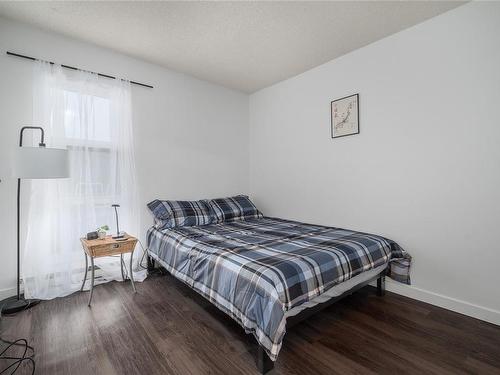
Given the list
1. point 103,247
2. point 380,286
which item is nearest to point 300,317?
point 380,286

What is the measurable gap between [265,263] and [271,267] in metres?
0.08

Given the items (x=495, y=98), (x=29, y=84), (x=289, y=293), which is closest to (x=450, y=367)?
(x=289, y=293)

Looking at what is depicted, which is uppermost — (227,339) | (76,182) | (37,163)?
(37,163)

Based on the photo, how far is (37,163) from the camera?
6.24 feet

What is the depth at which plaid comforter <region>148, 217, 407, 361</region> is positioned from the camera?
4.75 ft

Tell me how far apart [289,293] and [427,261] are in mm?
1600

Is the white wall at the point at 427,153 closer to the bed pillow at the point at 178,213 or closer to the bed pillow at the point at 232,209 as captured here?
the bed pillow at the point at 232,209

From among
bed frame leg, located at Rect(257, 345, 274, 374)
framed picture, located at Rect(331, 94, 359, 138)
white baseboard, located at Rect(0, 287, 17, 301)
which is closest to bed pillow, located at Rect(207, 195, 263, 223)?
framed picture, located at Rect(331, 94, 359, 138)

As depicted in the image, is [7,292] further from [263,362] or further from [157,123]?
[263,362]

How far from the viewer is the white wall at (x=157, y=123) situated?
87.9 inches

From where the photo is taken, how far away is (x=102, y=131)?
2.64 meters

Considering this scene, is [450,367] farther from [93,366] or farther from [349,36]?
[349,36]

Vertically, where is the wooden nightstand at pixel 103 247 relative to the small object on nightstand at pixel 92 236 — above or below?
below

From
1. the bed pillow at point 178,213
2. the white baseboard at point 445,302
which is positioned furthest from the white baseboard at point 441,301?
the bed pillow at point 178,213
